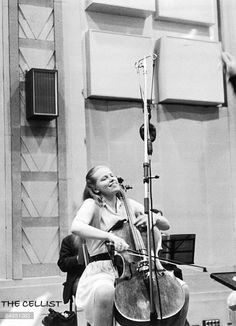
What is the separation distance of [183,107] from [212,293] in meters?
2.50

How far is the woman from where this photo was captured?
4043 millimetres

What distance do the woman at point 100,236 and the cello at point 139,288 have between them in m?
0.08

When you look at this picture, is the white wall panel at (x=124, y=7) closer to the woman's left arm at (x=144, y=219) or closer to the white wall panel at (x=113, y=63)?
the white wall panel at (x=113, y=63)

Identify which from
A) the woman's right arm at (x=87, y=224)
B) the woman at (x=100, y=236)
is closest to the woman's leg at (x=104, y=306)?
the woman at (x=100, y=236)

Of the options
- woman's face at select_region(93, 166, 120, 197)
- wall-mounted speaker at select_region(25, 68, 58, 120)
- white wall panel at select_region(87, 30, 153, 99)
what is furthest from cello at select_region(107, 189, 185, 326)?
white wall panel at select_region(87, 30, 153, 99)

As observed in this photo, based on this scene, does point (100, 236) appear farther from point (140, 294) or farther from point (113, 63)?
point (113, 63)

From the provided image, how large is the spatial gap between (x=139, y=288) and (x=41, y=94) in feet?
11.6

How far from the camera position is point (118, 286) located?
4.02 m

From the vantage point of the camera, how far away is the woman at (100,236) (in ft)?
13.3

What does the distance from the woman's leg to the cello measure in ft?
0.17

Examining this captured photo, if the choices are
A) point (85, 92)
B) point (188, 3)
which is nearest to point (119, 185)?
point (85, 92)

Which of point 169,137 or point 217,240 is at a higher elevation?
A: point 169,137

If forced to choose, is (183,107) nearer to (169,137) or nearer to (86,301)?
(169,137)

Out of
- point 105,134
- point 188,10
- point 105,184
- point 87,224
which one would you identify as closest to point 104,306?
point 87,224
